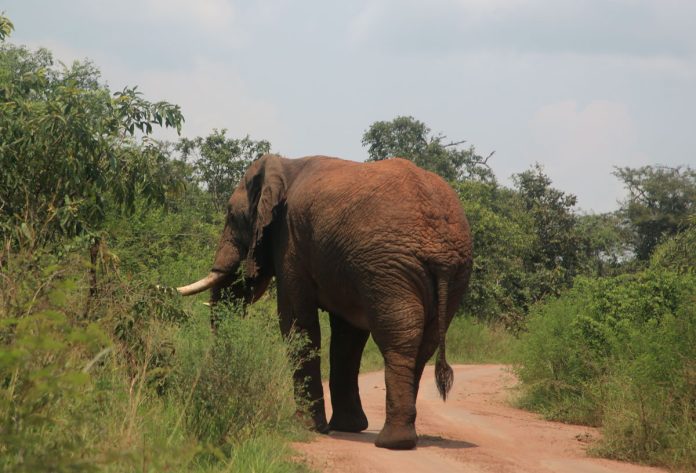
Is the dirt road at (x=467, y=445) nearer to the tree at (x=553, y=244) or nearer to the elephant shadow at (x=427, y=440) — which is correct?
the elephant shadow at (x=427, y=440)

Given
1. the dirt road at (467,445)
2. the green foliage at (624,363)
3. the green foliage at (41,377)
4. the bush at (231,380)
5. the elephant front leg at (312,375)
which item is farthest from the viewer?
the elephant front leg at (312,375)

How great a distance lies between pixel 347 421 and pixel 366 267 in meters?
2.11

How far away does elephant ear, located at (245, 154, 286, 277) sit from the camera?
10.5 metres

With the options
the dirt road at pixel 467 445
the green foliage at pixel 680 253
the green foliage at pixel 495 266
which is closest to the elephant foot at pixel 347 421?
A: the dirt road at pixel 467 445

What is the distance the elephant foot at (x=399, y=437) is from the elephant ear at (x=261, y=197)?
2.73 m

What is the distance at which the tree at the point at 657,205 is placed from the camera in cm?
4025

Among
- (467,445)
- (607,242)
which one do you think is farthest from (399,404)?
(607,242)

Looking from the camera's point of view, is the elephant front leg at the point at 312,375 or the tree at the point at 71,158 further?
the elephant front leg at the point at 312,375

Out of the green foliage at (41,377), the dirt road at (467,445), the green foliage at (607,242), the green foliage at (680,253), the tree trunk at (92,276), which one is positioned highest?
the green foliage at (607,242)

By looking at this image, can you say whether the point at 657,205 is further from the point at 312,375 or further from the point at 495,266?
the point at 312,375

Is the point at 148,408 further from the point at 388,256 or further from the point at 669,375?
the point at 669,375

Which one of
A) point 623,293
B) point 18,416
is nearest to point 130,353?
point 18,416

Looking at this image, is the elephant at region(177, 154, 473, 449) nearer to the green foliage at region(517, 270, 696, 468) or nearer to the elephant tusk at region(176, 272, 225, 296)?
the elephant tusk at region(176, 272, 225, 296)

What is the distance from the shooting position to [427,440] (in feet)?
30.9
